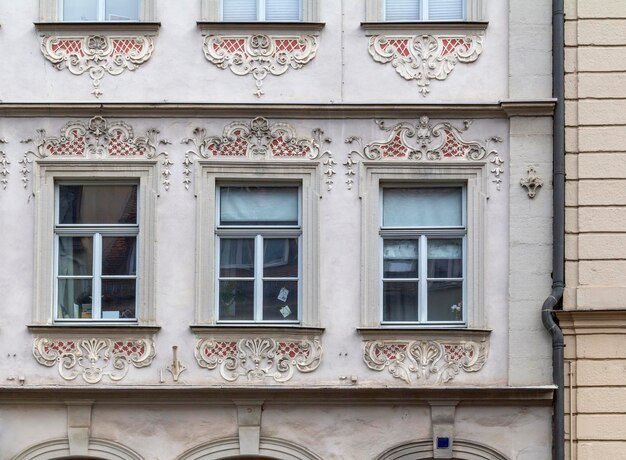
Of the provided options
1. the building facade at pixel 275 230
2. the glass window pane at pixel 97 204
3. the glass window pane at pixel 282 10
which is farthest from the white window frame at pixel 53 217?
the glass window pane at pixel 282 10

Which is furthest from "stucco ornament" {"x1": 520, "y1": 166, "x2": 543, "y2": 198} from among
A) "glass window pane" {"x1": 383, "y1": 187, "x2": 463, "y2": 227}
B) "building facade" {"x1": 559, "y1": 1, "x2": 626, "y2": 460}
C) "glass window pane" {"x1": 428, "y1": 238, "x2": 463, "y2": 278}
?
"glass window pane" {"x1": 428, "y1": 238, "x2": 463, "y2": 278}

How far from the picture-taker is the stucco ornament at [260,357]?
641 inches

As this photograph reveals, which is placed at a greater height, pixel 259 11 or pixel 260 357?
pixel 259 11

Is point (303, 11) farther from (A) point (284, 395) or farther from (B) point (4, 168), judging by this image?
(A) point (284, 395)

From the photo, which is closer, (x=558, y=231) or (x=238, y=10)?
(x=558, y=231)

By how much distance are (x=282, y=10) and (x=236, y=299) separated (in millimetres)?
3040

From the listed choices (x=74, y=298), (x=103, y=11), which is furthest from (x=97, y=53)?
(x=74, y=298)

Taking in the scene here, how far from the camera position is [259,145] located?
54.6 feet

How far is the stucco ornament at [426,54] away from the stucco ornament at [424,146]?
41 cm

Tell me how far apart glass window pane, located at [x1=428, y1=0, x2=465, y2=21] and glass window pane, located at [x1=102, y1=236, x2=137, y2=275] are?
3855 millimetres

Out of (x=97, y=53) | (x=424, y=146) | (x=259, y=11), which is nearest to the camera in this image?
(x=424, y=146)

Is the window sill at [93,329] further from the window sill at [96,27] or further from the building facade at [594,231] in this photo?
the building facade at [594,231]

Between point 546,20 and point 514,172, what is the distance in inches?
62.8

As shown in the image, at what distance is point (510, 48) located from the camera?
16.6m
